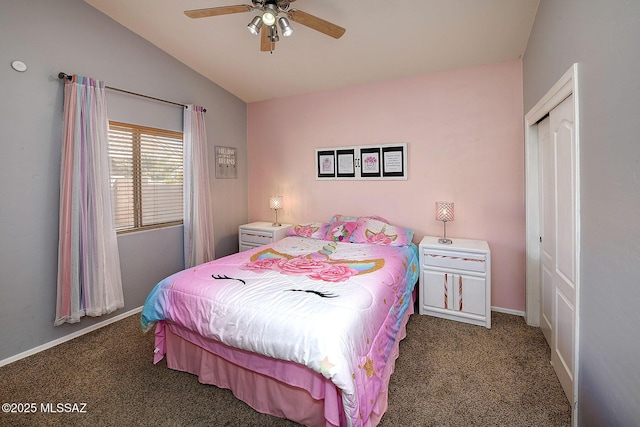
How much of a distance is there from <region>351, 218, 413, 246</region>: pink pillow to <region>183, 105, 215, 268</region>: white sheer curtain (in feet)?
5.98

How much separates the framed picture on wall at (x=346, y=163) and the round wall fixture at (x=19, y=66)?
9.54ft

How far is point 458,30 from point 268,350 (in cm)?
281

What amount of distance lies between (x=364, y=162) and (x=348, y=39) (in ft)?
4.39

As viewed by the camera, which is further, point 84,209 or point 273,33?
point 84,209

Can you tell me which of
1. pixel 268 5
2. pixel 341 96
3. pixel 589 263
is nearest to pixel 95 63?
pixel 268 5

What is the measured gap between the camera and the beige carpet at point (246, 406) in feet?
5.41

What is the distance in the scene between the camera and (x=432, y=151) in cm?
318

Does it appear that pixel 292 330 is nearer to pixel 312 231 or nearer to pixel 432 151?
pixel 312 231

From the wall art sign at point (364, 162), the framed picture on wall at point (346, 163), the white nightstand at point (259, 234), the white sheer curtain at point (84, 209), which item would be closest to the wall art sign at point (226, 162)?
the white nightstand at point (259, 234)

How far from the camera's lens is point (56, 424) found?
163 cm

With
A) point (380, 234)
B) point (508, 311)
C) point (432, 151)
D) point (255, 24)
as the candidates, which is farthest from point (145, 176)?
point (508, 311)

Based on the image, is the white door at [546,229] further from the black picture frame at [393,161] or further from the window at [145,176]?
the window at [145,176]

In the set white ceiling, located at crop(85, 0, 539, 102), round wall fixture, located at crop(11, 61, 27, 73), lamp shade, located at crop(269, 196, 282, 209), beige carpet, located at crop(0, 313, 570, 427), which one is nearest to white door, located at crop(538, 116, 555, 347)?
beige carpet, located at crop(0, 313, 570, 427)

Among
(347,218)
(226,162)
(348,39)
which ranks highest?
(348,39)
